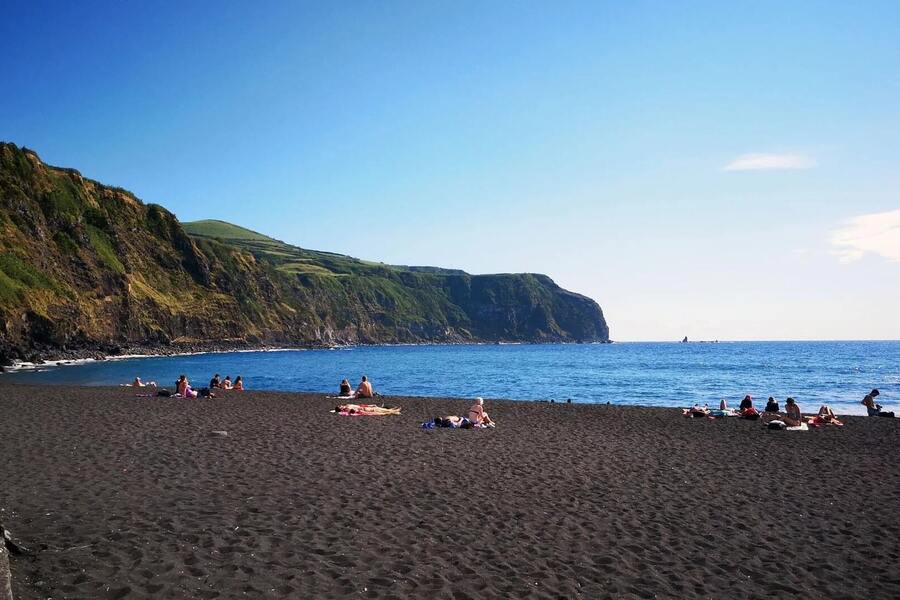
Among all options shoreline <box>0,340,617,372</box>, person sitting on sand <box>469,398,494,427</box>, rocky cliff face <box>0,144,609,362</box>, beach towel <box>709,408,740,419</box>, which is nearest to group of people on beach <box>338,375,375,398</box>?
person sitting on sand <box>469,398,494,427</box>

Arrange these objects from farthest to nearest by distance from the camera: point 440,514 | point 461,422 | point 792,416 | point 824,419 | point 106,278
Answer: point 106,278, point 824,419, point 792,416, point 461,422, point 440,514

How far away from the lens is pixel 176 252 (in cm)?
13088

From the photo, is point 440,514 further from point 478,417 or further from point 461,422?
point 478,417

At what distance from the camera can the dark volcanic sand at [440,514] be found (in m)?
7.86

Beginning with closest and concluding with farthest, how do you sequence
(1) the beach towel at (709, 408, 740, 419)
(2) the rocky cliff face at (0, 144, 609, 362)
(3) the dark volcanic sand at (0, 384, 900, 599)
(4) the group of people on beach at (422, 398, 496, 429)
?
1. (3) the dark volcanic sand at (0, 384, 900, 599)
2. (4) the group of people on beach at (422, 398, 496, 429)
3. (1) the beach towel at (709, 408, 740, 419)
4. (2) the rocky cliff face at (0, 144, 609, 362)

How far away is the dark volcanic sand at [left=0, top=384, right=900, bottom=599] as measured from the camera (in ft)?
25.8

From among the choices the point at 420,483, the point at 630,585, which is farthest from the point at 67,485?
the point at 630,585

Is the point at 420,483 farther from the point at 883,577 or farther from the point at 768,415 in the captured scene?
the point at 768,415

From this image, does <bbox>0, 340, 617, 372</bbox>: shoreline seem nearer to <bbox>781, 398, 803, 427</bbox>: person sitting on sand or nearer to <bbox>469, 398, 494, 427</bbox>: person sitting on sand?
<bbox>469, 398, 494, 427</bbox>: person sitting on sand

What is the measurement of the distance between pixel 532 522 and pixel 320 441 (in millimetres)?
10256

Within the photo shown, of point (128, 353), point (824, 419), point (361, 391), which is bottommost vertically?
point (128, 353)

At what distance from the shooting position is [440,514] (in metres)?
11.0

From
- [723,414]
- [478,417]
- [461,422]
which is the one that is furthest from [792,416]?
[461,422]

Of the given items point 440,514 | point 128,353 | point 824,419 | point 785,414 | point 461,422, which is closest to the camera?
point 440,514
